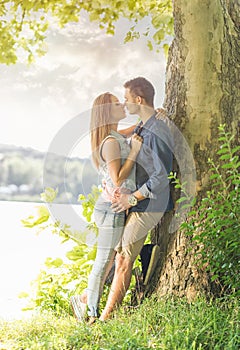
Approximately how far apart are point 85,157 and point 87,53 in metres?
5.29

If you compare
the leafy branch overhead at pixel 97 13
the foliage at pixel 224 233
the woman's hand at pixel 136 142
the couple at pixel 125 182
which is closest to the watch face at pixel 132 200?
the couple at pixel 125 182

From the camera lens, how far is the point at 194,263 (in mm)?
2664

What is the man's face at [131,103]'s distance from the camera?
293cm

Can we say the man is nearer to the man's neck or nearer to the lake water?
the man's neck

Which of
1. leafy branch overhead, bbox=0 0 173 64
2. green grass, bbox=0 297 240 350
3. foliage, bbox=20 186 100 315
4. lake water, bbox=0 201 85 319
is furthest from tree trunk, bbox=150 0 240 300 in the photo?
lake water, bbox=0 201 85 319

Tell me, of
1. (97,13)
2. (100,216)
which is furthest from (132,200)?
(97,13)

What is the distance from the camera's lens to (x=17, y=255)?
749 cm

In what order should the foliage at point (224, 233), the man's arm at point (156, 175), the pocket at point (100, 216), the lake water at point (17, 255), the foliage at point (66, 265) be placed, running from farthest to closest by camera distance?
the lake water at point (17, 255)
the foliage at point (66, 265)
the pocket at point (100, 216)
the man's arm at point (156, 175)
the foliage at point (224, 233)

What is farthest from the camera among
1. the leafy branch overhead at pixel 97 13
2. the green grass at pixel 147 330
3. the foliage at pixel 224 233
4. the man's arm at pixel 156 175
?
the leafy branch overhead at pixel 97 13

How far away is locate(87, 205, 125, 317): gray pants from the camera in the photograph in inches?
113

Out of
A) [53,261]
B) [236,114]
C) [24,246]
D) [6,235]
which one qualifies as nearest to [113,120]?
[236,114]

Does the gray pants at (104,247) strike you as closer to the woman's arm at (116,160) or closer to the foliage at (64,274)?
the woman's arm at (116,160)

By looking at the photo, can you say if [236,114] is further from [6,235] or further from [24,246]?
[6,235]

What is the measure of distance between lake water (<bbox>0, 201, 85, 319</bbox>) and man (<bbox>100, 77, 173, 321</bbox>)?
182cm
